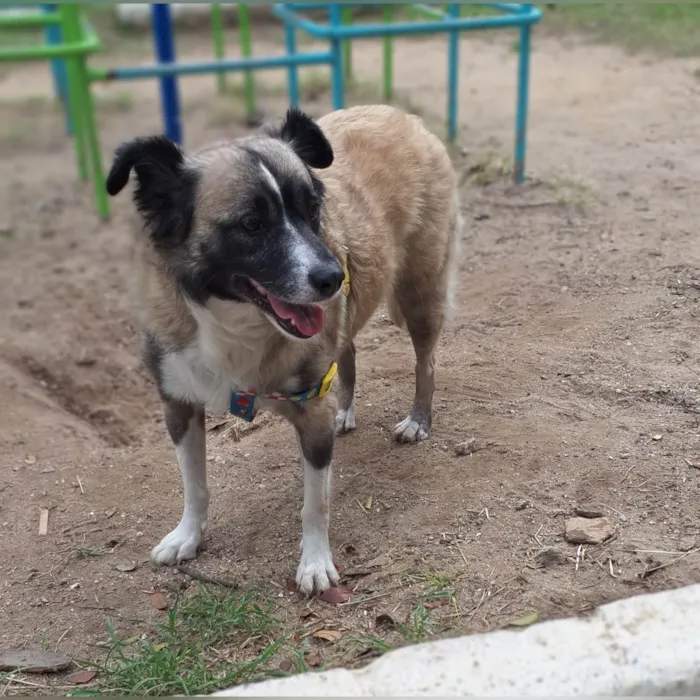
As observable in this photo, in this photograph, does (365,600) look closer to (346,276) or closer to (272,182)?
(346,276)

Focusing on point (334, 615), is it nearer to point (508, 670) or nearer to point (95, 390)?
point (508, 670)

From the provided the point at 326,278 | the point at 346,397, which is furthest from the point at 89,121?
the point at 326,278

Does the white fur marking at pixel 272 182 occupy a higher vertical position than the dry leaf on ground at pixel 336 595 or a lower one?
higher

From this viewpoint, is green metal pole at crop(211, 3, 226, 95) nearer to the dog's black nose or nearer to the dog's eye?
the dog's eye

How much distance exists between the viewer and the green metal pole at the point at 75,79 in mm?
6461

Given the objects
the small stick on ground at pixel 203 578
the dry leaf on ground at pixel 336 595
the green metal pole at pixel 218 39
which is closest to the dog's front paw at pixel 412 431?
the dry leaf on ground at pixel 336 595

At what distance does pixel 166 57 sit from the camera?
23.3 ft

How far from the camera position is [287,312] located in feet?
8.45

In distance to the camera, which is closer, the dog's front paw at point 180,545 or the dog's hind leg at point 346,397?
the dog's front paw at point 180,545

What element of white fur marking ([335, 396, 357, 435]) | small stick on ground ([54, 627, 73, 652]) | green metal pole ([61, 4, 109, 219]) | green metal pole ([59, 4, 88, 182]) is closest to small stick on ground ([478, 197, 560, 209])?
white fur marking ([335, 396, 357, 435])

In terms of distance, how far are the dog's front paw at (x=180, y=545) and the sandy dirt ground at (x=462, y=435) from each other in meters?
0.06

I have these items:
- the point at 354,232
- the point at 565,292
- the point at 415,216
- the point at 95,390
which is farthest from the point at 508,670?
the point at 95,390

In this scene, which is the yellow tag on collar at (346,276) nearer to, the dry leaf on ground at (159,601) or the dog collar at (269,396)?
the dog collar at (269,396)

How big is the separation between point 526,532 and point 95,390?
286 centimetres
